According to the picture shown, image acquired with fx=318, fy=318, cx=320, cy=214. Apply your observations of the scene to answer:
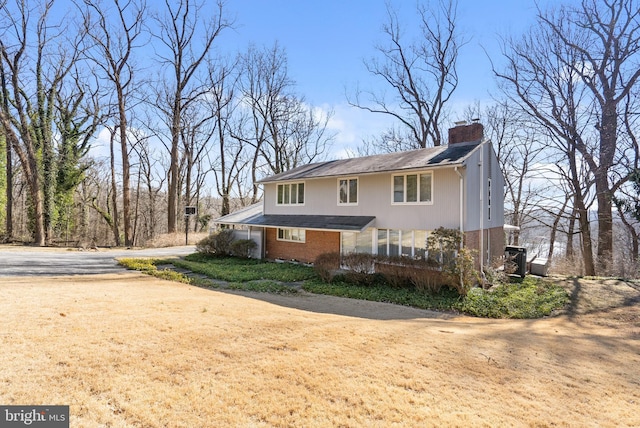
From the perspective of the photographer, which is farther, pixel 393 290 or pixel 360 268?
pixel 360 268

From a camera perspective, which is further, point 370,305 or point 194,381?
point 370,305

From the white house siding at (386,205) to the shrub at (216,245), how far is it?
395 cm

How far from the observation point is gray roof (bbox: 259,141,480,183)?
1311 cm

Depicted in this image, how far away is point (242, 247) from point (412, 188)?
34.3 ft

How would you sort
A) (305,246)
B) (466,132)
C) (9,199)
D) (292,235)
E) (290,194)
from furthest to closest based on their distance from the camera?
(9,199) → (290,194) → (292,235) → (305,246) → (466,132)

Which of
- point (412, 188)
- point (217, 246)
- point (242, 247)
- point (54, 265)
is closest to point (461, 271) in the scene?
point (412, 188)

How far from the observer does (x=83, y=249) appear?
20.6 m

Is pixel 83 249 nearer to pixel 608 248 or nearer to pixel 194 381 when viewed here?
pixel 194 381

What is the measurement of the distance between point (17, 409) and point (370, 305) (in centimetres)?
902

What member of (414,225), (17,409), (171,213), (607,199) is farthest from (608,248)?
(171,213)

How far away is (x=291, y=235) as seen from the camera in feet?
60.0

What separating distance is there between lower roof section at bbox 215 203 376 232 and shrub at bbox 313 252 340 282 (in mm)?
1313

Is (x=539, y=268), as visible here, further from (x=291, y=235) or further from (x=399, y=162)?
(x=291, y=235)

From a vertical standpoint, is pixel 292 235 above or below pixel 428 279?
above
